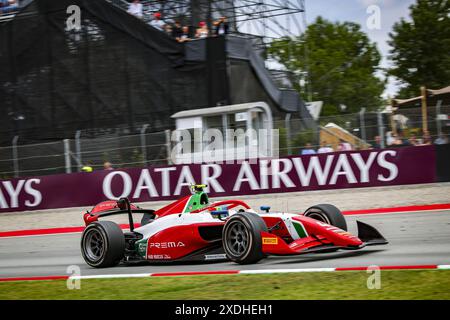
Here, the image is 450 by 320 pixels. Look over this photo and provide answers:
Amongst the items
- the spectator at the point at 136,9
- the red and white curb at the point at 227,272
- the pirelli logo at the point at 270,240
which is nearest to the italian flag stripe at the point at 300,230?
the pirelli logo at the point at 270,240

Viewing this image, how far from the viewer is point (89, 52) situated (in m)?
20.3

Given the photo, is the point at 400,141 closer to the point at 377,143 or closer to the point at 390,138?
the point at 390,138

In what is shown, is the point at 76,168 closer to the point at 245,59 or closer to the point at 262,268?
the point at 245,59

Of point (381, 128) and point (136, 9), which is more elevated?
point (136, 9)

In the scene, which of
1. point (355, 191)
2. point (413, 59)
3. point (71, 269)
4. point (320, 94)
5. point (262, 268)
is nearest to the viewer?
point (262, 268)

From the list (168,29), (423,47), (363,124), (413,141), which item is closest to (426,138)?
(413,141)

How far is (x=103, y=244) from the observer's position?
8.93 metres

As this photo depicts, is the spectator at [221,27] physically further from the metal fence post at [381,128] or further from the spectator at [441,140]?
the spectator at [441,140]

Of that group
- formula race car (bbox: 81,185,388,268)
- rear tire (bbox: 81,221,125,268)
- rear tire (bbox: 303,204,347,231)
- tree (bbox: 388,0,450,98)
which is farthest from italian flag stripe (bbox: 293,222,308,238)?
tree (bbox: 388,0,450,98)

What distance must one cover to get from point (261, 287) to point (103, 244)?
294cm

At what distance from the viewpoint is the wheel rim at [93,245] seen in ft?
29.9

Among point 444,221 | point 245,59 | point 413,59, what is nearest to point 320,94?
point 413,59

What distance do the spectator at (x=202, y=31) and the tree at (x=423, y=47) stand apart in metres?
19.2

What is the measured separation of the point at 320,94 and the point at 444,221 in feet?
124
